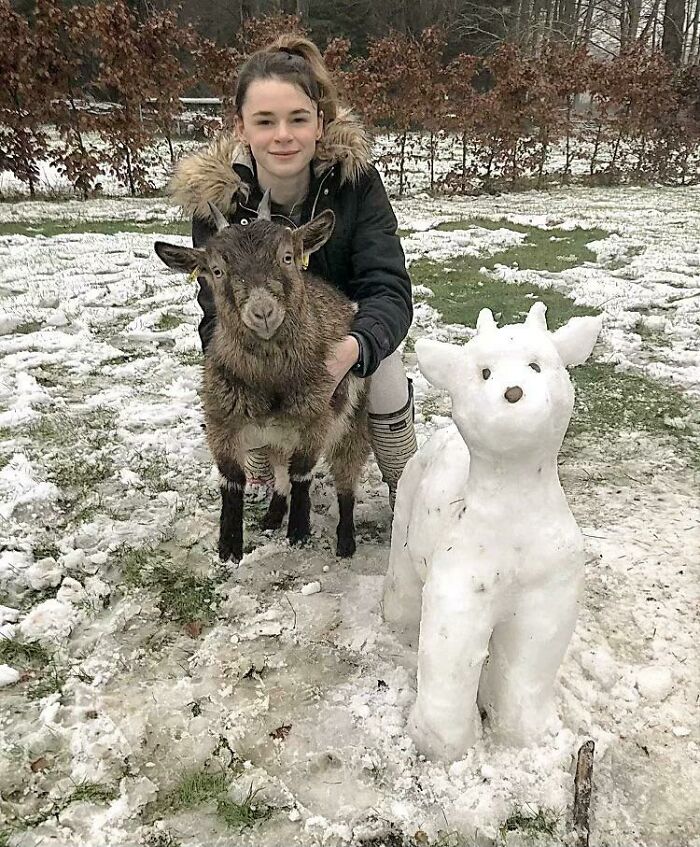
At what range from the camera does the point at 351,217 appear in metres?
3.02

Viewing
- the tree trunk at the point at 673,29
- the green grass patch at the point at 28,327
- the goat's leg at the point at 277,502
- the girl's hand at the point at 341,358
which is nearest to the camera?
the girl's hand at the point at 341,358

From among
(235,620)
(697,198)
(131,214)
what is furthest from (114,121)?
(235,620)

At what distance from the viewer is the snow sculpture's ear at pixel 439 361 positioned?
1.80 metres

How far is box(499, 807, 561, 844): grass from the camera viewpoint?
1728 mm

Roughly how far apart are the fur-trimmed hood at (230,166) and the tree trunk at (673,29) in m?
17.1

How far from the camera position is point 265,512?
3.27m

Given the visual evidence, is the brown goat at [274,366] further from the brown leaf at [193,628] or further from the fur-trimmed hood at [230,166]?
the brown leaf at [193,628]

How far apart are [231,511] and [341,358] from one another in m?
0.74

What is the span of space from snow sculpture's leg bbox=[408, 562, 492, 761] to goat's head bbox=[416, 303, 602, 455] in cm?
37

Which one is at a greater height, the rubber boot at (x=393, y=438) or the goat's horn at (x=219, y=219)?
the goat's horn at (x=219, y=219)

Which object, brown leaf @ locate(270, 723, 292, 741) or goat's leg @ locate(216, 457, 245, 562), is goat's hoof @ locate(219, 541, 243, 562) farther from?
brown leaf @ locate(270, 723, 292, 741)

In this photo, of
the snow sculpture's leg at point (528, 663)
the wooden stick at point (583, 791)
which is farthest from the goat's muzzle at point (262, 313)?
the wooden stick at point (583, 791)

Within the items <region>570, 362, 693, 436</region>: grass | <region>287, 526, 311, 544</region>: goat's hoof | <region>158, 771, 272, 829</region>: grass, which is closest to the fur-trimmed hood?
<region>287, 526, 311, 544</region>: goat's hoof

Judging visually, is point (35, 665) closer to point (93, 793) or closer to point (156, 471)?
point (93, 793)
